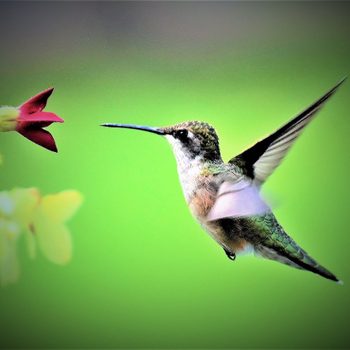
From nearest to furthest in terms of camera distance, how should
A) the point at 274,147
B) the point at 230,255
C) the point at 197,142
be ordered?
the point at 274,147 → the point at 197,142 → the point at 230,255

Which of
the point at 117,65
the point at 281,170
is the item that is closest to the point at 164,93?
the point at 117,65

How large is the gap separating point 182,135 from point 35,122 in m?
0.39

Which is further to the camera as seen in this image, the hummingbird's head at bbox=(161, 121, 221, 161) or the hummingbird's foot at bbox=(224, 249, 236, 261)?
the hummingbird's foot at bbox=(224, 249, 236, 261)

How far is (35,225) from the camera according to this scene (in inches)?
53.9

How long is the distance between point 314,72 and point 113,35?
0.67 m

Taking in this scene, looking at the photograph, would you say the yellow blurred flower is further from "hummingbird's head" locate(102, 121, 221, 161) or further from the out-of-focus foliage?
"hummingbird's head" locate(102, 121, 221, 161)

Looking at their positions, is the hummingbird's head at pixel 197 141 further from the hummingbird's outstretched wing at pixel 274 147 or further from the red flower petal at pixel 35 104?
the red flower petal at pixel 35 104

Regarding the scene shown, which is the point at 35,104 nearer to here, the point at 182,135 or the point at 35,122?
the point at 35,122

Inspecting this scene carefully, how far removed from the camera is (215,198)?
107cm

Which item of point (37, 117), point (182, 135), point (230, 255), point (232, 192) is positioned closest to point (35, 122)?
point (37, 117)

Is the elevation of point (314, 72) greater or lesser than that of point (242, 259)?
greater

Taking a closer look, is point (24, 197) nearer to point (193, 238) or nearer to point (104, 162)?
Answer: point (104, 162)

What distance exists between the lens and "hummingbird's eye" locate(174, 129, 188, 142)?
43.9 inches

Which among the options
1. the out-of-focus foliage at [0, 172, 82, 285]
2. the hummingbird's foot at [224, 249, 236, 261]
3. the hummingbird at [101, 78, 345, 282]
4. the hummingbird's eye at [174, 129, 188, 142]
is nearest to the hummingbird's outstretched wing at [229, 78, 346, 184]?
the hummingbird at [101, 78, 345, 282]
